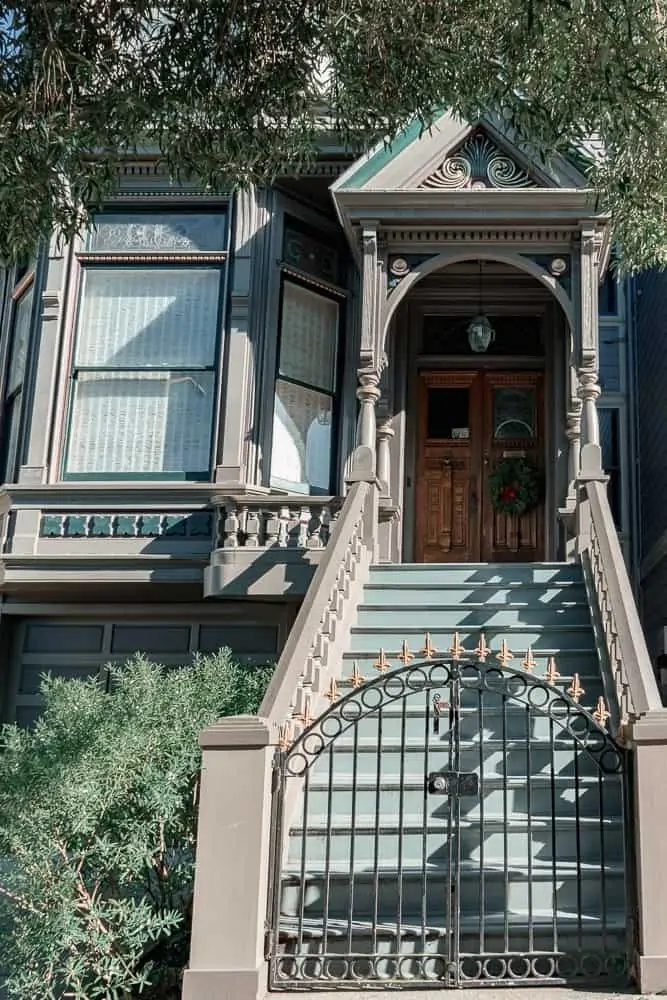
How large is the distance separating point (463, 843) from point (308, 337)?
6.62 m

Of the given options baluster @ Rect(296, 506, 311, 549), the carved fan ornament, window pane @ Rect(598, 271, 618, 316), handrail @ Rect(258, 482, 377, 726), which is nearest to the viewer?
handrail @ Rect(258, 482, 377, 726)

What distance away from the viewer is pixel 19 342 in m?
12.1

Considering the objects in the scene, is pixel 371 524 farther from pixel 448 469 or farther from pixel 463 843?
pixel 463 843

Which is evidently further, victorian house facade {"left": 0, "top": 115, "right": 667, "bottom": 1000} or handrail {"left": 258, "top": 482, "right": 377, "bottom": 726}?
handrail {"left": 258, "top": 482, "right": 377, "bottom": 726}

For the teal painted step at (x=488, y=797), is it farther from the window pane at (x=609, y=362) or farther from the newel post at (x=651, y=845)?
the window pane at (x=609, y=362)

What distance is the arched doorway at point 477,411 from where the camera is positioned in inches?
464

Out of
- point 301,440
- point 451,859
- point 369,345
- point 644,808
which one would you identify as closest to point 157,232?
point 301,440

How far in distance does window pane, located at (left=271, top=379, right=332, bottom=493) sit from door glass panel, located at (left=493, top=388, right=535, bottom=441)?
6.58 ft

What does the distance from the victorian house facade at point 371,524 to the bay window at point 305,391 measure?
3 cm

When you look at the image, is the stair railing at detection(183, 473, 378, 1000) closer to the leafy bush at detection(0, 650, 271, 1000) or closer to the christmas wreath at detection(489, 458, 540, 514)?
the leafy bush at detection(0, 650, 271, 1000)

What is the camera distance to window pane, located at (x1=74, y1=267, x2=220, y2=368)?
1121cm

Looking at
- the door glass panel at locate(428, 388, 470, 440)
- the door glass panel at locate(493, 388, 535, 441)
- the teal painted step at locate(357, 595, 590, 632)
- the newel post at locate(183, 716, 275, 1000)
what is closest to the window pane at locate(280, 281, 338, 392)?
the door glass panel at locate(428, 388, 470, 440)

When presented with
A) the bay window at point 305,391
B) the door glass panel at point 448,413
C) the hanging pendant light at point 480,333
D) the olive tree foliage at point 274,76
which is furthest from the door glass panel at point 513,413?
the olive tree foliage at point 274,76

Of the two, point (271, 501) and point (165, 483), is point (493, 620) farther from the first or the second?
point (165, 483)
